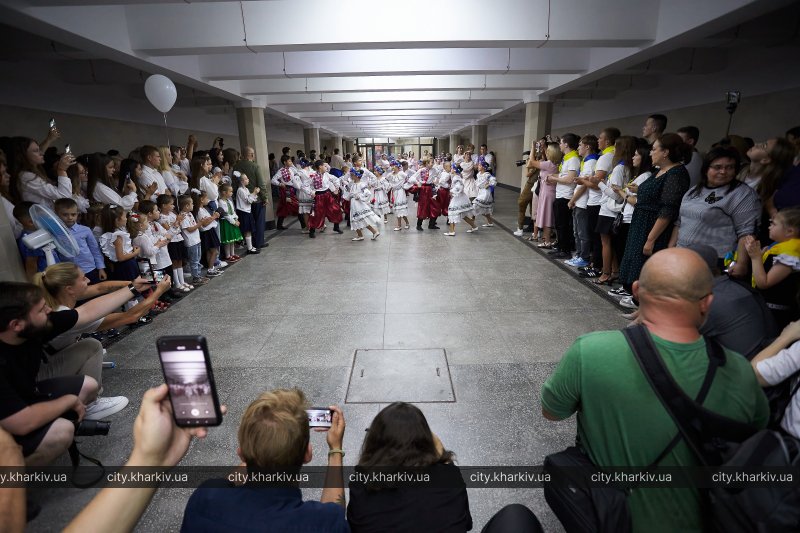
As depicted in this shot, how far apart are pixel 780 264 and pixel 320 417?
9.32ft

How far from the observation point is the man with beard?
5.79 feet

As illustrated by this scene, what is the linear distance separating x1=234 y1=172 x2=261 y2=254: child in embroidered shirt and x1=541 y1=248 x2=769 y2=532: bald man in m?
6.40

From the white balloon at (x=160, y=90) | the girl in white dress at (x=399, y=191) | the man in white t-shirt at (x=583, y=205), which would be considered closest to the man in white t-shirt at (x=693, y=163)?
the man in white t-shirt at (x=583, y=205)

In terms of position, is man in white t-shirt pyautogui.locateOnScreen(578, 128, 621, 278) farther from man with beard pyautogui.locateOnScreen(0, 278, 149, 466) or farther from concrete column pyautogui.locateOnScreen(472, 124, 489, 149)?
concrete column pyautogui.locateOnScreen(472, 124, 489, 149)

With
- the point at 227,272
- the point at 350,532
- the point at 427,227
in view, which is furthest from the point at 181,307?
the point at 427,227

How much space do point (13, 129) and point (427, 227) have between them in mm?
7496

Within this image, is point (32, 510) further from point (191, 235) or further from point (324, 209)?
point (324, 209)

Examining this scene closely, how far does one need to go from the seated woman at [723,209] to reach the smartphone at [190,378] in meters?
3.50

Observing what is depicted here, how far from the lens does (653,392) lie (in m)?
1.15

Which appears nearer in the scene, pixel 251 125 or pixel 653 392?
pixel 653 392

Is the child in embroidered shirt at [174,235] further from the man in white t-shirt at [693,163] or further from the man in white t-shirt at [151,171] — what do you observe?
the man in white t-shirt at [693,163]

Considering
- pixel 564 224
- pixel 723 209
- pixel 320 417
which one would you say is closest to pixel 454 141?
pixel 564 224

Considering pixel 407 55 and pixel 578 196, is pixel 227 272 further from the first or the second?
pixel 578 196

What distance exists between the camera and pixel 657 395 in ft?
3.74
